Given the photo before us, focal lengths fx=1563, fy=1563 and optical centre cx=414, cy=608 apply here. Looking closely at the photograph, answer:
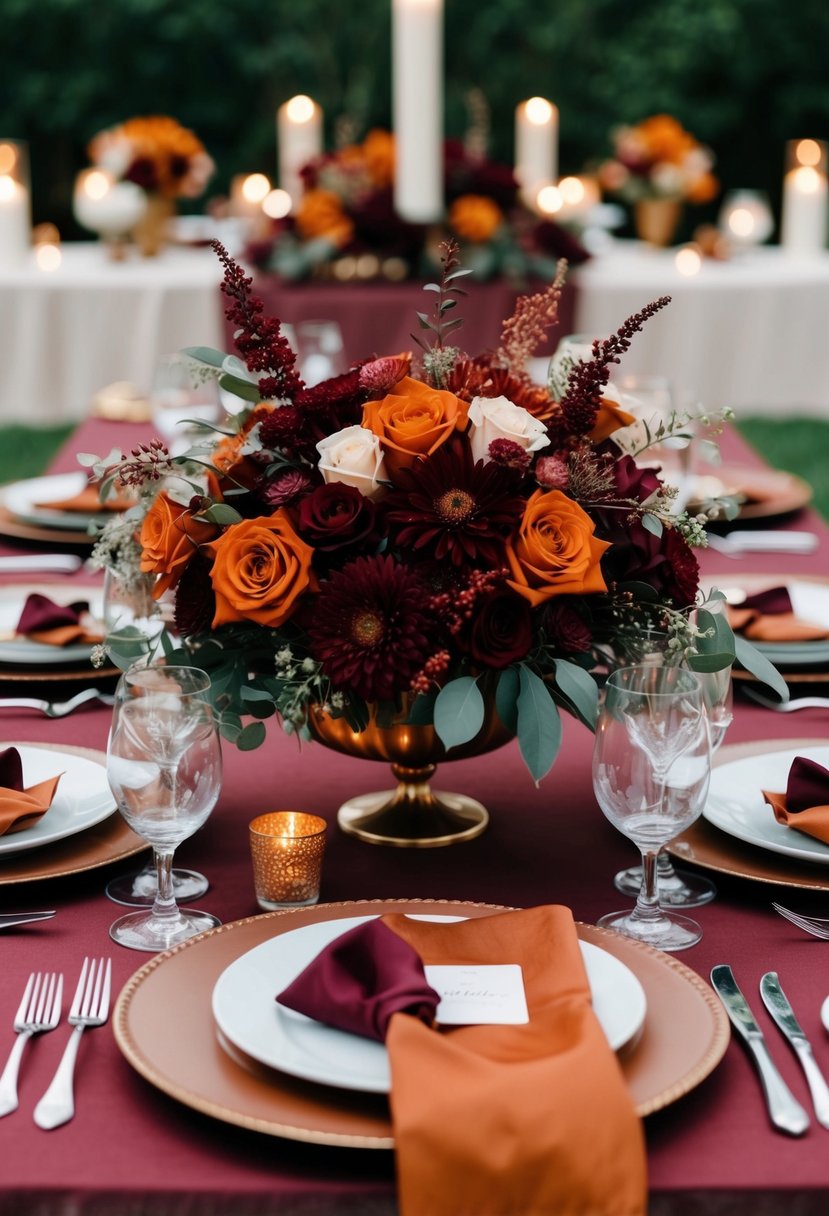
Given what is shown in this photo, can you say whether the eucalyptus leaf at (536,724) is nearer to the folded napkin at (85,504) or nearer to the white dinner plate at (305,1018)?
the white dinner plate at (305,1018)

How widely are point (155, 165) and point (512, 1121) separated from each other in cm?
515

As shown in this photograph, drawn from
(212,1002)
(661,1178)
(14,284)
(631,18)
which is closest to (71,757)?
(212,1002)

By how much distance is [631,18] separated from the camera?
12180 millimetres

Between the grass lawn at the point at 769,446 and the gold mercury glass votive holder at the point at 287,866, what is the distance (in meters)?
5.19

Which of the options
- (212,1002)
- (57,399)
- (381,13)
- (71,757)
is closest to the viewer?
(212,1002)

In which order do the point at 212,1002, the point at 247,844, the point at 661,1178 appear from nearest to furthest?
the point at 661,1178 < the point at 212,1002 < the point at 247,844

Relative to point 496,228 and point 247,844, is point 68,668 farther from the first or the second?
point 496,228

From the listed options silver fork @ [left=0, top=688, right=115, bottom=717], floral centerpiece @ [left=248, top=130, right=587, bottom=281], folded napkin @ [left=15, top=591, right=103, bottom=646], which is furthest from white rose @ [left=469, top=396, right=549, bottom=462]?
floral centerpiece @ [left=248, top=130, right=587, bottom=281]

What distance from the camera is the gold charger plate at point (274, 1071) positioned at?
3.08 feet

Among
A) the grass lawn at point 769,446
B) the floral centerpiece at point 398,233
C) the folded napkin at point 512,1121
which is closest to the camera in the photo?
the folded napkin at point 512,1121

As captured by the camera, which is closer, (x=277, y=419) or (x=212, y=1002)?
(x=212, y=1002)

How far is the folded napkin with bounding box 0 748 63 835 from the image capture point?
1341mm

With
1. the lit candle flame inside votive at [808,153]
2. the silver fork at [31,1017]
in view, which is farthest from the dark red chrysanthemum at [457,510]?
the lit candle flame inside votive at [808,153]

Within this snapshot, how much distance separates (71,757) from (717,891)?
64cm
